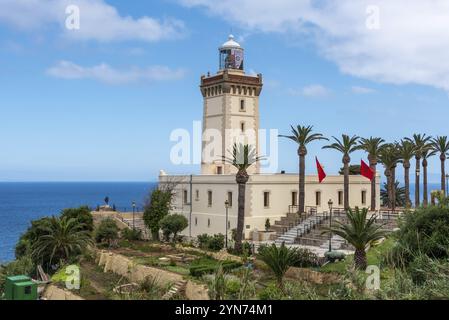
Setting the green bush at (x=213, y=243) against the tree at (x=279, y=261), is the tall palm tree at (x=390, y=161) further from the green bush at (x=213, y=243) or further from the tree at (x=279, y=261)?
the tree at (x=279, y=261)

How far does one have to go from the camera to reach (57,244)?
34.2 meters

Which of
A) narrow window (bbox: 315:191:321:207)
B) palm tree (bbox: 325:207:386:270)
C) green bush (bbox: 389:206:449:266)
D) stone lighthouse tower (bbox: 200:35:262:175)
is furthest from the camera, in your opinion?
stone lighthouse tower (bbox: 200:35:262:175)

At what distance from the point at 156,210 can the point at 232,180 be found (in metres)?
7.20

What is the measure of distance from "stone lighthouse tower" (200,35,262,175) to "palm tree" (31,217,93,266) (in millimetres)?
19051

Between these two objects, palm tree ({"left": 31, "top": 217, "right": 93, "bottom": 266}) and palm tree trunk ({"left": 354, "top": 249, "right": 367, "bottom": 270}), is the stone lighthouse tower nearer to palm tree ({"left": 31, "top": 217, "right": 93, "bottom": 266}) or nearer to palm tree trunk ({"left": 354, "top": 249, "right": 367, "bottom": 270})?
palm tree ({"left": 31, "top": 217, "right": 93, "bottom": 266})

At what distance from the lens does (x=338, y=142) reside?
4784cm

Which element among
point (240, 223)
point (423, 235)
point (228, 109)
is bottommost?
point (240, 223)

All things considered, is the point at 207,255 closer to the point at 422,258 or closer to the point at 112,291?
the point at 112,291

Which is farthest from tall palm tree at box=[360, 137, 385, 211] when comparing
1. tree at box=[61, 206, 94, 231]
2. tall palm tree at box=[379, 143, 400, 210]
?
tree at box=[61, 206, 94, 231]

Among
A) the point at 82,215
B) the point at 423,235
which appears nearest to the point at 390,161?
the point at 82,215

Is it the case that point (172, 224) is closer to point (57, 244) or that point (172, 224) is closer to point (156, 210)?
point (156, 210)

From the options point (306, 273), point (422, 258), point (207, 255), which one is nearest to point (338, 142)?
point (207, 255)

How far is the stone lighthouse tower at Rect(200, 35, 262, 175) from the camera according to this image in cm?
5109
